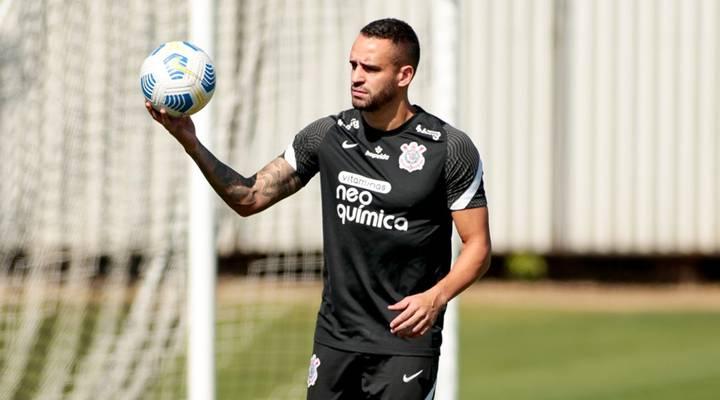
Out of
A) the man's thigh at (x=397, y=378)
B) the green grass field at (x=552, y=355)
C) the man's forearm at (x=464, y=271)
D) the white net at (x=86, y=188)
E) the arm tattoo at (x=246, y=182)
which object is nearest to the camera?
the man's forearm at (x=464, y=271)

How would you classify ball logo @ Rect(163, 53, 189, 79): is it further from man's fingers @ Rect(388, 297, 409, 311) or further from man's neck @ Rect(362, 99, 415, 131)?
man's fingers @ Rect(388, 297, 409, 311)

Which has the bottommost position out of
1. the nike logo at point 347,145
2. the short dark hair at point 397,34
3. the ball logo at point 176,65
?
the nike logo at point 347,145

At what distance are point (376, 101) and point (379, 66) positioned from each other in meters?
0.15

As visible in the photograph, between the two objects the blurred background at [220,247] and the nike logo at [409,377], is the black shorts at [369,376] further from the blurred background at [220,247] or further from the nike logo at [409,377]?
the blurred background at [220,247]

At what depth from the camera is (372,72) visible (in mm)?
5742

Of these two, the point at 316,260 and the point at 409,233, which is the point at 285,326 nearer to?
the point at 316,260

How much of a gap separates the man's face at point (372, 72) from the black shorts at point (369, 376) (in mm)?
1108

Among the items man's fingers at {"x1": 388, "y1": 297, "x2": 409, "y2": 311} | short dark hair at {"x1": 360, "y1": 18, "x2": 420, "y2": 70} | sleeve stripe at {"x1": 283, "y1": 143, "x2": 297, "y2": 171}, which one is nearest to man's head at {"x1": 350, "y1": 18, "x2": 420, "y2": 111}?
short dark hair at {"x1": 360, "y1": 18, "x2": 420, "y2": 70}

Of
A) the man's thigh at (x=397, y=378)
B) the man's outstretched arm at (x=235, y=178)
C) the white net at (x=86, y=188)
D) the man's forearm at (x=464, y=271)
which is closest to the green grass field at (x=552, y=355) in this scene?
the white net at (x=86, y=188)

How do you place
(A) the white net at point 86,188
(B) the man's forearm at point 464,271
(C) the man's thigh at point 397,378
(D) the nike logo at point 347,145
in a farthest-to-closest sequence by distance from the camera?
(A) the white net at point 86,188
(D) the nike logo at point 347,145
(C) the man's thigh at point 397,378
(B) the man's forearm at point 464,271

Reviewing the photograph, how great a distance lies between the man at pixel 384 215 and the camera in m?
5.76

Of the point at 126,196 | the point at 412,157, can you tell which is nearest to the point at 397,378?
the point at 412,157

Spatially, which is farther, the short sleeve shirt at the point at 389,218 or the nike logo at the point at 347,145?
the nike logo at the point at 347,145

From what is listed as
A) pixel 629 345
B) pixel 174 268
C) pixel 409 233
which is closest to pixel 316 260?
pixel 174 268
